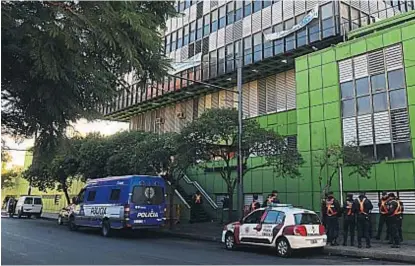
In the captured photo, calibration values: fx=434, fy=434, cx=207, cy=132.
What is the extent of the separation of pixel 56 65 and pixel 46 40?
0.26 m

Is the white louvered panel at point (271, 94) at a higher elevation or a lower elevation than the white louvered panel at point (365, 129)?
higher

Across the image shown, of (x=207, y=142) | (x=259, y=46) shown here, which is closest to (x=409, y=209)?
(x=207, y=142)

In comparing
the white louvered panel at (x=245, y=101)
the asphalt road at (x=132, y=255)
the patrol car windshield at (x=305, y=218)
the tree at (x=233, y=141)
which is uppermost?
the white louvered panel at (x=245, y=101)

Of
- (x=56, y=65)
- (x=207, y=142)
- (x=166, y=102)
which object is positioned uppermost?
(x=166, y=102)

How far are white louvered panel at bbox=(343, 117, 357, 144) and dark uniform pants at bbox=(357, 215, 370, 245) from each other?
16.9ft

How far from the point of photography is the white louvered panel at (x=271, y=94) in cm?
2811

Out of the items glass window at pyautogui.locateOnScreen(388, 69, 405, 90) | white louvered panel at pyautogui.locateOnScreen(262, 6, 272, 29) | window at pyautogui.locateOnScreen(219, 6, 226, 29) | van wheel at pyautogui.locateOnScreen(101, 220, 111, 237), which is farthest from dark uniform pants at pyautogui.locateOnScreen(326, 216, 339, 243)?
window at pyautogui.locateOnScreen(219, 6, 226, 29)

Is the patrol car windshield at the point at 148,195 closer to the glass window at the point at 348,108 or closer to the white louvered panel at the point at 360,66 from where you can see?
the glass window at the point at 348,108

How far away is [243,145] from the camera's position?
730 inches

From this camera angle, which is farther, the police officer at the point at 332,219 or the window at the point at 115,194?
the window at the point at 115,194

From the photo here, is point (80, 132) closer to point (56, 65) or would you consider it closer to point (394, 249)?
point (56, 65)

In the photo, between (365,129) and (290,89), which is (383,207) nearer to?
(365,129)

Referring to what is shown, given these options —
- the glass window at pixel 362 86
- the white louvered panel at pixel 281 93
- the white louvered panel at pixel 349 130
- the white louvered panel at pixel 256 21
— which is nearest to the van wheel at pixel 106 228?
the white louvered panel at pixel 349 130

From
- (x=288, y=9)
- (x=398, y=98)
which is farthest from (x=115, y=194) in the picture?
(x=288, y=9)
